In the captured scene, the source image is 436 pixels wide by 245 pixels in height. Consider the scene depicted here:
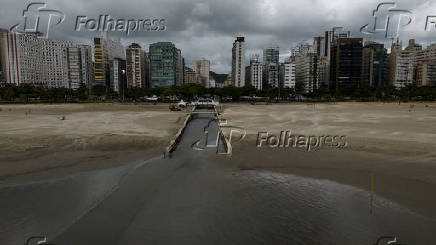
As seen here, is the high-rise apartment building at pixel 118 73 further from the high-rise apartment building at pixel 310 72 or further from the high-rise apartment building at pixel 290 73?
the high-rise apartment building at pixel 310 72

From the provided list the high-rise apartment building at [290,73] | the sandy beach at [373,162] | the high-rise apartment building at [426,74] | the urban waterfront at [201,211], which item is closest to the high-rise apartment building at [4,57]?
the high-rise apartment building at [290,73]

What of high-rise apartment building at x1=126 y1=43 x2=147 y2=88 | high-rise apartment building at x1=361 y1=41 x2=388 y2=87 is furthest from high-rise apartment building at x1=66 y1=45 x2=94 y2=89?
high-rise apartment building at x1=361 y1=41 x2=388 y2=87

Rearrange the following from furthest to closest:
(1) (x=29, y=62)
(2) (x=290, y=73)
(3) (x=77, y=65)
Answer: (2) (x=290, y=73)
(1) (x=29, y=62)
(3) (x=77, y=65)

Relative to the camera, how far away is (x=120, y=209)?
12578 millimetres

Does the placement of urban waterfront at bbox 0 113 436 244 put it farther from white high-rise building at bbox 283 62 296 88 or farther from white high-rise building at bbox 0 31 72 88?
white high-rise building at bbox 0 31 72 88

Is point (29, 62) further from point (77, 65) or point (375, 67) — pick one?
point (375, 67)

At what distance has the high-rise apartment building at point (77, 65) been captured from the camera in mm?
182625

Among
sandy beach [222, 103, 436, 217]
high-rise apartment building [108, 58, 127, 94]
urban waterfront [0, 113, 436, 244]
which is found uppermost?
high-rise apartment building [108, 58, 127, 94]

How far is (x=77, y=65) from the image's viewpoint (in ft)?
602

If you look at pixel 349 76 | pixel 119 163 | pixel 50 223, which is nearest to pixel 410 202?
pixel 50 223

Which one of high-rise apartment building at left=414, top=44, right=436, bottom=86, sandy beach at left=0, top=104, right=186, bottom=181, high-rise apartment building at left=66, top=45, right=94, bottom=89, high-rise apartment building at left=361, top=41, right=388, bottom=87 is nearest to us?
sandy beach at left=0, top=104, right=186, bottom=181

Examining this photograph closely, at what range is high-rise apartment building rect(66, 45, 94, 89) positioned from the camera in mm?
182625

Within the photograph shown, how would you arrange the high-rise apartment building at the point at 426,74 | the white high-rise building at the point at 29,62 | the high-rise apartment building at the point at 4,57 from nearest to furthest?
the high-rise apartment building at the point at 426,74 → the high-rise apartment building at the point at 4,57 → the white high-rise building at the point at 29,62

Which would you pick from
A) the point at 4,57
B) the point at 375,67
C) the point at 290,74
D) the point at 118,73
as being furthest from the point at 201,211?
the point at 4,57
